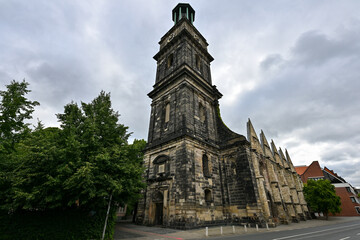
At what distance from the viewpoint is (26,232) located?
23.8ft

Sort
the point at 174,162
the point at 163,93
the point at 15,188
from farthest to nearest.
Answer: the point at 163,93
the point at 174,162
the point at 15,188

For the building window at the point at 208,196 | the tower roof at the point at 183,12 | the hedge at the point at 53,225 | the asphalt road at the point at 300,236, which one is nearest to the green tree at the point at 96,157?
the hedge at the point at 53,225

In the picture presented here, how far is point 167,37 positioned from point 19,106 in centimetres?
2273

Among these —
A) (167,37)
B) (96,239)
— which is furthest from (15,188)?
(167,37)

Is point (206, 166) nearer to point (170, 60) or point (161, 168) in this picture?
point (161, 168)

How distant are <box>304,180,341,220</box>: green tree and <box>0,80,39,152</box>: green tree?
40.3 meters

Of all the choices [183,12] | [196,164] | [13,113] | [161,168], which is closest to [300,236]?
[196,164]

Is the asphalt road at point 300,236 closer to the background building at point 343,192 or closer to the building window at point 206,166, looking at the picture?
the building window at point 206,166

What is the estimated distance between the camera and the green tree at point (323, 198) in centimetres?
2701

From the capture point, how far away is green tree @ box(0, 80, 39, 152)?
35.1 feet

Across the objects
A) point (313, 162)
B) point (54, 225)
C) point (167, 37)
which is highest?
point (167, 37)

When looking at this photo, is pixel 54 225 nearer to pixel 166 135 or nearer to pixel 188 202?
pixel 188 202

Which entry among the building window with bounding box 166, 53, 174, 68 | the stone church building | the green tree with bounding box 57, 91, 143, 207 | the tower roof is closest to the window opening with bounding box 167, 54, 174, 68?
the building window with bounding box 166, 53, 174, 68

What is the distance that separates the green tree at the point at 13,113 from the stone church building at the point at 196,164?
36.2ft
